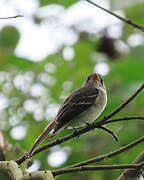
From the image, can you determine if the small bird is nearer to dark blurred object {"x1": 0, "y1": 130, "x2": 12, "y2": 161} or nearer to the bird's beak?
the bird's beak

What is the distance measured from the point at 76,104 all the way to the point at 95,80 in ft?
2.64

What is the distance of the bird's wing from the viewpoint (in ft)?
11.9

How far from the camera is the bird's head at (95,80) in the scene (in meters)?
4.63

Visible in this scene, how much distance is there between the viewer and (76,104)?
399 centimetres

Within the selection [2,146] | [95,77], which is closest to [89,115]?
[95,77]

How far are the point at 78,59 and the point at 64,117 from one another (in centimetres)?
163

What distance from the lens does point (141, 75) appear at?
4031 millimetres

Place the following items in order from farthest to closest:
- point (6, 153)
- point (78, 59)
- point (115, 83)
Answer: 1. point (78, 59)
2. point (115, 83)
3. point (6, 153)

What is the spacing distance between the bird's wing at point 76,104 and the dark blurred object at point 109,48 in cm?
148

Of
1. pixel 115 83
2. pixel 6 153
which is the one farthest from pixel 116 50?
pixel 6 153

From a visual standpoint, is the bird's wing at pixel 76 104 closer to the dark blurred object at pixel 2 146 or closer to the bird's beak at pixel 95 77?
the bird's beak at pixel 95 77

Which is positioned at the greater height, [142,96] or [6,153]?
[6,153]

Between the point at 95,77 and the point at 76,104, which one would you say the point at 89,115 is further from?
the point at 95,77

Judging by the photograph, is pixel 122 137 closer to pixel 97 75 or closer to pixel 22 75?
pixel 97 75
